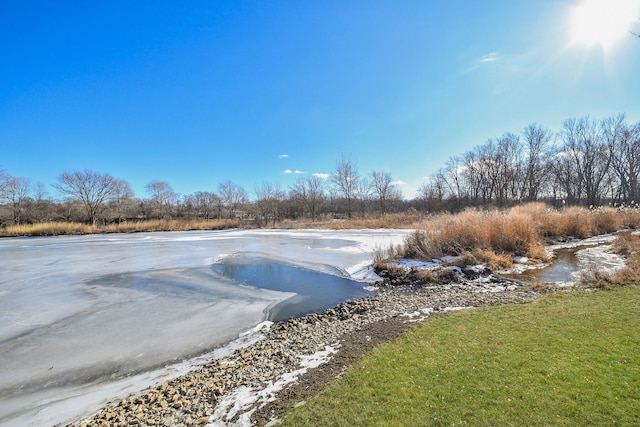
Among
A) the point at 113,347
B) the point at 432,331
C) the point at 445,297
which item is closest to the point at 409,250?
the point at 445,297

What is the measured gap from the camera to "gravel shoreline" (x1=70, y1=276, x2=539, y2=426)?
9.30 ft

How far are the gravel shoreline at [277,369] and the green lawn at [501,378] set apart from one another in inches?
16.7

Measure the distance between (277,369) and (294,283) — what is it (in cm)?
497

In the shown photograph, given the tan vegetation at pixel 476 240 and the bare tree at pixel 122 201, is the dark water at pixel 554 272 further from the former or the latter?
the bare tree at pixel 122 201

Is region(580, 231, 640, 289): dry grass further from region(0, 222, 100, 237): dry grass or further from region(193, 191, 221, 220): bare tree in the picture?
region(193, 191, 221, 220): bare tree

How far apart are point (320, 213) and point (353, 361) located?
38.7 metres

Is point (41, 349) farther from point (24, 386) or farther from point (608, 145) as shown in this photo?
point (608, 145)

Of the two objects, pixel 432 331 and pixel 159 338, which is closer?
pixel 432 331

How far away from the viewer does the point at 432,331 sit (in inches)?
165

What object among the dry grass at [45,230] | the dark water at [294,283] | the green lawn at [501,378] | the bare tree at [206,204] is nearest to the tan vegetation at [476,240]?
the dark water at [294,283]

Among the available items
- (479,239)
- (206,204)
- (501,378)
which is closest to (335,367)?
(501,378)

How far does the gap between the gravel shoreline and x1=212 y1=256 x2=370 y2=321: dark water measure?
714 mm

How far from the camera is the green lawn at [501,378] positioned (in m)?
2.20

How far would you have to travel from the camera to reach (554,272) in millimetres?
8180
